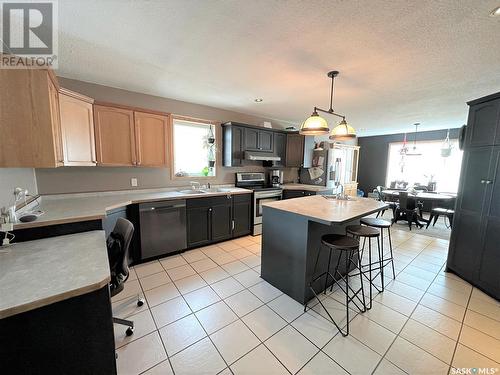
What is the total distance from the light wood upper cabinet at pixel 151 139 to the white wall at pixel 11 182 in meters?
1.15

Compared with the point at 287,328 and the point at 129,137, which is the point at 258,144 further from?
the point at 287,328

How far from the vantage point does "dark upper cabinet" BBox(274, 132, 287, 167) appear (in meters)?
4.63

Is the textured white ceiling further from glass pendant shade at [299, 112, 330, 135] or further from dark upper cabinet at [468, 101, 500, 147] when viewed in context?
glass pendant shade at [299, 112, 330, 135]

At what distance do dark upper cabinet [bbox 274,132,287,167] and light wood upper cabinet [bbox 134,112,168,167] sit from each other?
243 centimetres

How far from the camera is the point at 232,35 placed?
1.68 meters

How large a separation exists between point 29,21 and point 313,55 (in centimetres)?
237

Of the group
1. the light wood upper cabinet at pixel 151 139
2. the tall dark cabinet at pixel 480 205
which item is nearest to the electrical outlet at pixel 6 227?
the light wood upper cabinet at pixel 151 139

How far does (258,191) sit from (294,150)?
1665mm

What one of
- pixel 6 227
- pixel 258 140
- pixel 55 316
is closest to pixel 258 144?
pixel 258 140

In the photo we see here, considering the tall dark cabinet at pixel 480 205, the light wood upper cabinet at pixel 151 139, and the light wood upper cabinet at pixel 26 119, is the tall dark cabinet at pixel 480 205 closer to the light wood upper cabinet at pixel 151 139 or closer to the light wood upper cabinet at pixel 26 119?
the light wood upper cabinet at pixel 151 139

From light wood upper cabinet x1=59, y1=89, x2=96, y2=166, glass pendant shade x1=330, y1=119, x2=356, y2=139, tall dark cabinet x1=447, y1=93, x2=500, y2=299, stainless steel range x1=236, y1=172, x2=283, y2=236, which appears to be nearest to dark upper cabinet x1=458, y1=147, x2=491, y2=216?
tall dark cabinet x1=447, y1=93, x2=500, y2=299

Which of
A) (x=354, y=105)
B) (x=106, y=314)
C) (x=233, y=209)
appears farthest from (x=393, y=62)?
(x=106, y=314)

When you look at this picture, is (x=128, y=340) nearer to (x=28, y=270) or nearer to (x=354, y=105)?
(x=28, y=270)

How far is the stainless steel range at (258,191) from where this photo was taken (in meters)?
3.94
